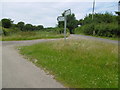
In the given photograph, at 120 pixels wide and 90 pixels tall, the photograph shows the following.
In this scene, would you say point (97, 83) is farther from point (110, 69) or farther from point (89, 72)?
point (110, 69)

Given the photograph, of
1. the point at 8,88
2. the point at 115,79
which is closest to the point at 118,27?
the point at 115,79

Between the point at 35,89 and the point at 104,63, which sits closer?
the point at 35,89

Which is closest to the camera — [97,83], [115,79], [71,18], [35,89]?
[35,89]

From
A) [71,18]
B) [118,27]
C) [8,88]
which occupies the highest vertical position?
[71,18]

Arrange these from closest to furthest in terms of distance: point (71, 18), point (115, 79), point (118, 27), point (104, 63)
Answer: point (115, 79), point (104, 63), point (118, 27), point (71, 18)

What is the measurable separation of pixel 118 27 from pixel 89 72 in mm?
25554

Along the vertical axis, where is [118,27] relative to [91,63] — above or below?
above

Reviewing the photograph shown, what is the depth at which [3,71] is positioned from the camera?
18.2 ft

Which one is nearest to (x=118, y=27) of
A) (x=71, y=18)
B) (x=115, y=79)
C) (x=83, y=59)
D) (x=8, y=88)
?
(x=83, y=59)

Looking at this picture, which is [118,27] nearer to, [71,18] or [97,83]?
[97,83]

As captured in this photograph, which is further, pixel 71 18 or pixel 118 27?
pixel 71 18

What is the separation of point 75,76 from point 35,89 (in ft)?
4.76

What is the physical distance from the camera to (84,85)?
398 cm

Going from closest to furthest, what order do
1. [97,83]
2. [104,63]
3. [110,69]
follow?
[97,83] < [110,69] < [104,63]
